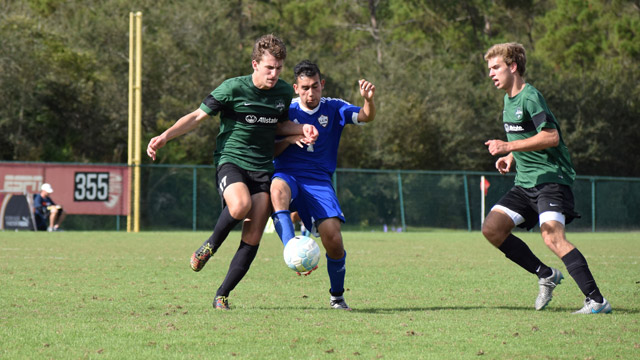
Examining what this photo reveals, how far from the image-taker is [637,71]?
149ft

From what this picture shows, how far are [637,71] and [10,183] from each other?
34.7 metres

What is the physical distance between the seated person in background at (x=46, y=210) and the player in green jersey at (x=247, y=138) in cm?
1798

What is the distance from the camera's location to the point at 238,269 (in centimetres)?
639

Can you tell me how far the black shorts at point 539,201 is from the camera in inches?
254

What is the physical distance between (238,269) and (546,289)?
2.52 meters

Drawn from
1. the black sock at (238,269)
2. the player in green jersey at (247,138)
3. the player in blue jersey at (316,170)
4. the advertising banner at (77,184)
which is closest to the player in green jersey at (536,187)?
the player in blue jersey at (316,170)

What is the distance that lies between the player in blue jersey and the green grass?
20.6 inches

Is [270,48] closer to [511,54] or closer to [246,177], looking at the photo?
[246,177]

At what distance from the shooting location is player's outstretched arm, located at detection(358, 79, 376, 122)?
668 cm

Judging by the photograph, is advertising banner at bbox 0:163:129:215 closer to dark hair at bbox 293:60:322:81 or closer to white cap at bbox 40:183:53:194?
white cap at bbox 40:183:53:194

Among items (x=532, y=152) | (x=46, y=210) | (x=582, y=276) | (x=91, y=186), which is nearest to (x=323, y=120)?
(x=532, y=152)

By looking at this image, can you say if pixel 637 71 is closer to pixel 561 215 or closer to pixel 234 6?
pixel 234 6

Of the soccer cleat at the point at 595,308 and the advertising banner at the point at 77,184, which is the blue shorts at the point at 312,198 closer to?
the soccer cleat at the point at 595,308

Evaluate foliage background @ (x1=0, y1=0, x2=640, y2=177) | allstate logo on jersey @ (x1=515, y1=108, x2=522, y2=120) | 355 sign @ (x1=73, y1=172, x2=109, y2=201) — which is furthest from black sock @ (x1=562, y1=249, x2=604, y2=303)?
foliage background @ (x1=0, y1=0, x2=640, y2=177)
